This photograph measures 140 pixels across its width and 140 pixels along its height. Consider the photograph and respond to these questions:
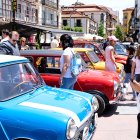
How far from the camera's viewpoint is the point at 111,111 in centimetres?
826

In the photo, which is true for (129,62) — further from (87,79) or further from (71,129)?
(71,129)

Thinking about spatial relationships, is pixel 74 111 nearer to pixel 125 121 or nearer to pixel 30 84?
pixel 30 84

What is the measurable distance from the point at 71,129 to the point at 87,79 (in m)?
3.65

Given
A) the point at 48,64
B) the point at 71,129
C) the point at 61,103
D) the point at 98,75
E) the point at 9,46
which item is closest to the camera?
the point at 71,129

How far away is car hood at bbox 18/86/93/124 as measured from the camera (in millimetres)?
4312

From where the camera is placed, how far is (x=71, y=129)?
4191 mm

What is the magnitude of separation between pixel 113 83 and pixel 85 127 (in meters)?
3.11

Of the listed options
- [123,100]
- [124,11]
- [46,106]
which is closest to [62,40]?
[46,106]

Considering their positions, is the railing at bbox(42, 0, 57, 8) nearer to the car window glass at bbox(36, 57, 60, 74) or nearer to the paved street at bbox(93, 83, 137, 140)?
the paved street at bbox(93, 83, 137, 140)

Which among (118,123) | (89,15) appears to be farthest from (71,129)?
(89,15)

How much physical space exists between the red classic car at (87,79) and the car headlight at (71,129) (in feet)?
10.9

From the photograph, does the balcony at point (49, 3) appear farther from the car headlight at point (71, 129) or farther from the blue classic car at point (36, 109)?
the car headlight at point (71, 129)

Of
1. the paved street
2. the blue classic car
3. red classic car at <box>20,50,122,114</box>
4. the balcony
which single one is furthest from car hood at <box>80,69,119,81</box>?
the balcony

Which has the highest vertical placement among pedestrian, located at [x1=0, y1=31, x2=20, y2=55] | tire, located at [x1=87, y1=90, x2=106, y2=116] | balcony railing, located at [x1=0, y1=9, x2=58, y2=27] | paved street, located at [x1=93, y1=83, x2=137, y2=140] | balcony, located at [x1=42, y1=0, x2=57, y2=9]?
balcony, located at [x1=42, y1=0, x2=57, y2=9]
